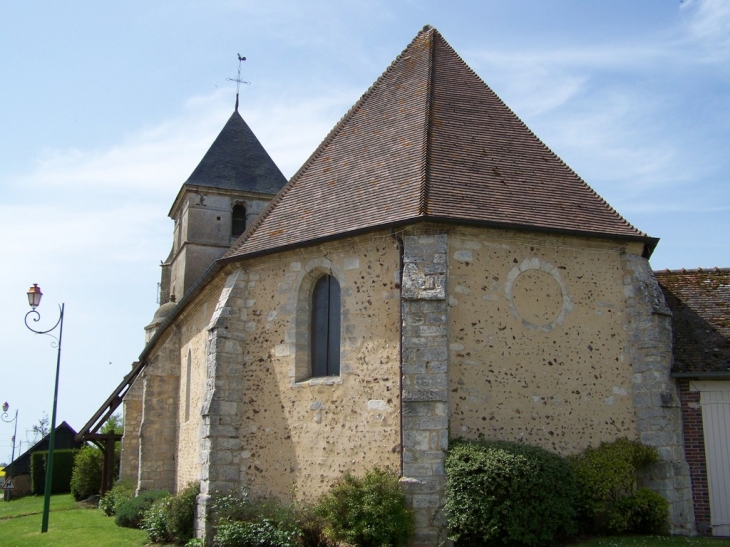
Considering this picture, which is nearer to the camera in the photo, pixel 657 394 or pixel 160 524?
pixel 657 394

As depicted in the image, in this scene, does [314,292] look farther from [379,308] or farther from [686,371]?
[686,371]

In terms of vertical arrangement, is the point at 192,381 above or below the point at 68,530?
above

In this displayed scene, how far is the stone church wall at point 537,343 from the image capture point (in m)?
10.6

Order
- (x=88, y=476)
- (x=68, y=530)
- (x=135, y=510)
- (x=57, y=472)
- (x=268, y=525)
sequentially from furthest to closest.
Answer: (x=57, y=472) → (x=88, y=476) → (x=68, y=530) → (x=135, y=510) → (x=268, y=525)

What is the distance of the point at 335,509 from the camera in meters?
9.80

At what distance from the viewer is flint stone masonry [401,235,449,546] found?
9695 mm

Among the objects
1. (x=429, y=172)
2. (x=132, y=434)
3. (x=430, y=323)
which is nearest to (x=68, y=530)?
(x=132, y=434)

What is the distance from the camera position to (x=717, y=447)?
11602mm

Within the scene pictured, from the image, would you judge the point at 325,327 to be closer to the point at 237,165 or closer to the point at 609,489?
the point at 609,489

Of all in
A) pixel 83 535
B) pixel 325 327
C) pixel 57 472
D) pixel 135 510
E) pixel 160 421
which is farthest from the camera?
pixel 57 472

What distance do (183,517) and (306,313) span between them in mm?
3854

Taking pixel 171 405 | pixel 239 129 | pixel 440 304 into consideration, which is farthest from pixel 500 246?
pixel 239 129

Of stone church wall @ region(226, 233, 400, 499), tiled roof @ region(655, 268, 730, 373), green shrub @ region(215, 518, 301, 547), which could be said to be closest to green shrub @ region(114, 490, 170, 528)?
stone church wall @ region(226, 233, 400, 499)

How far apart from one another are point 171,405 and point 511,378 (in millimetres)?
10321
